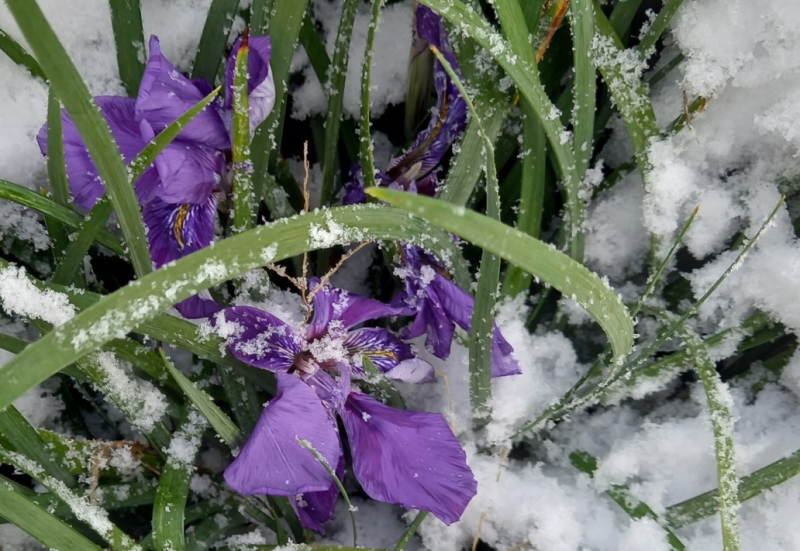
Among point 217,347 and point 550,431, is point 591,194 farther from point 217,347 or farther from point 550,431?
point 217,347

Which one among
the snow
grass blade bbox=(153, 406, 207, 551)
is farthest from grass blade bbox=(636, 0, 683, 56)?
grass blade bbox=(153, 406, 207, 551)

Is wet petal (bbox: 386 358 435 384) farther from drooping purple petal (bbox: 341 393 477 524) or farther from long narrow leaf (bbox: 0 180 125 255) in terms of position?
long narrow leaf (bbox: 0 180 125 255)

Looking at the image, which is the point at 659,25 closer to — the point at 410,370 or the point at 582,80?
the point at 582,80

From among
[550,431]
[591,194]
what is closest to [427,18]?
[591,194]

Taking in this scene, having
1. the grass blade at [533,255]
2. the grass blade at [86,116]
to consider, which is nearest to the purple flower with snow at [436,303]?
the grass blade at [533,255]

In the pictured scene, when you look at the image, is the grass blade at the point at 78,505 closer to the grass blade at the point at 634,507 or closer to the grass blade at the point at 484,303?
the grass blade at the point at 484,303

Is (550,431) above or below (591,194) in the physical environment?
below
